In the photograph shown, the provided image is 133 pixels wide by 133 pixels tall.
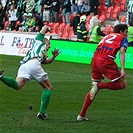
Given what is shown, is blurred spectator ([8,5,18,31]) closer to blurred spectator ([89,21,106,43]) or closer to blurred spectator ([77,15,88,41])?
blurred spectator ([77,15,88,41])

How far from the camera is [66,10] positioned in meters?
32.5

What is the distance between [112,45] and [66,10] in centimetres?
2134

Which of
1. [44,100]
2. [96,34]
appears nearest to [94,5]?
[96,34]

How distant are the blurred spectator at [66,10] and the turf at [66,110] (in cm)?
1288

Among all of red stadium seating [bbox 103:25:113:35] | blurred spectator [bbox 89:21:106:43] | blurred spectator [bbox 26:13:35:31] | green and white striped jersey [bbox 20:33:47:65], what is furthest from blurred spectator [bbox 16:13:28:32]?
green and white striped jersey [bbox 20:33:47:65]

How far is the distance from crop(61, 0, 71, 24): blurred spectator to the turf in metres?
12.9

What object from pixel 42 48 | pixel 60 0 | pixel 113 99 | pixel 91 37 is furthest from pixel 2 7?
pixel 42 48

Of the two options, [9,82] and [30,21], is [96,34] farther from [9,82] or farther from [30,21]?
[9,82]

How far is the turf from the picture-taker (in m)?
10.7

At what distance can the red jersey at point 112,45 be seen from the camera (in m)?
11.3

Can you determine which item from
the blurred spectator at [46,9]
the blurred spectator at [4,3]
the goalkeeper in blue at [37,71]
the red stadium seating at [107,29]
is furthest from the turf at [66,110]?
the blurred spectator at [4,3]

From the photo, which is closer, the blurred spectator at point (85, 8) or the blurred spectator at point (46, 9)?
the blurred spectator at point (85, 8)

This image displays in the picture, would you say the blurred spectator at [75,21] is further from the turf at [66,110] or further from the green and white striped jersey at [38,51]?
the green and white striped jersey at [38,51]

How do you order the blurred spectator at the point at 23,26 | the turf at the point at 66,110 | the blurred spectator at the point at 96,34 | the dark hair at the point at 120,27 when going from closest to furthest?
the turf at the point at 66,110
the dark hair at the point at 120,27
the blurred spectator at the point at 96,34
the blurred spectator at the point at 23,26
